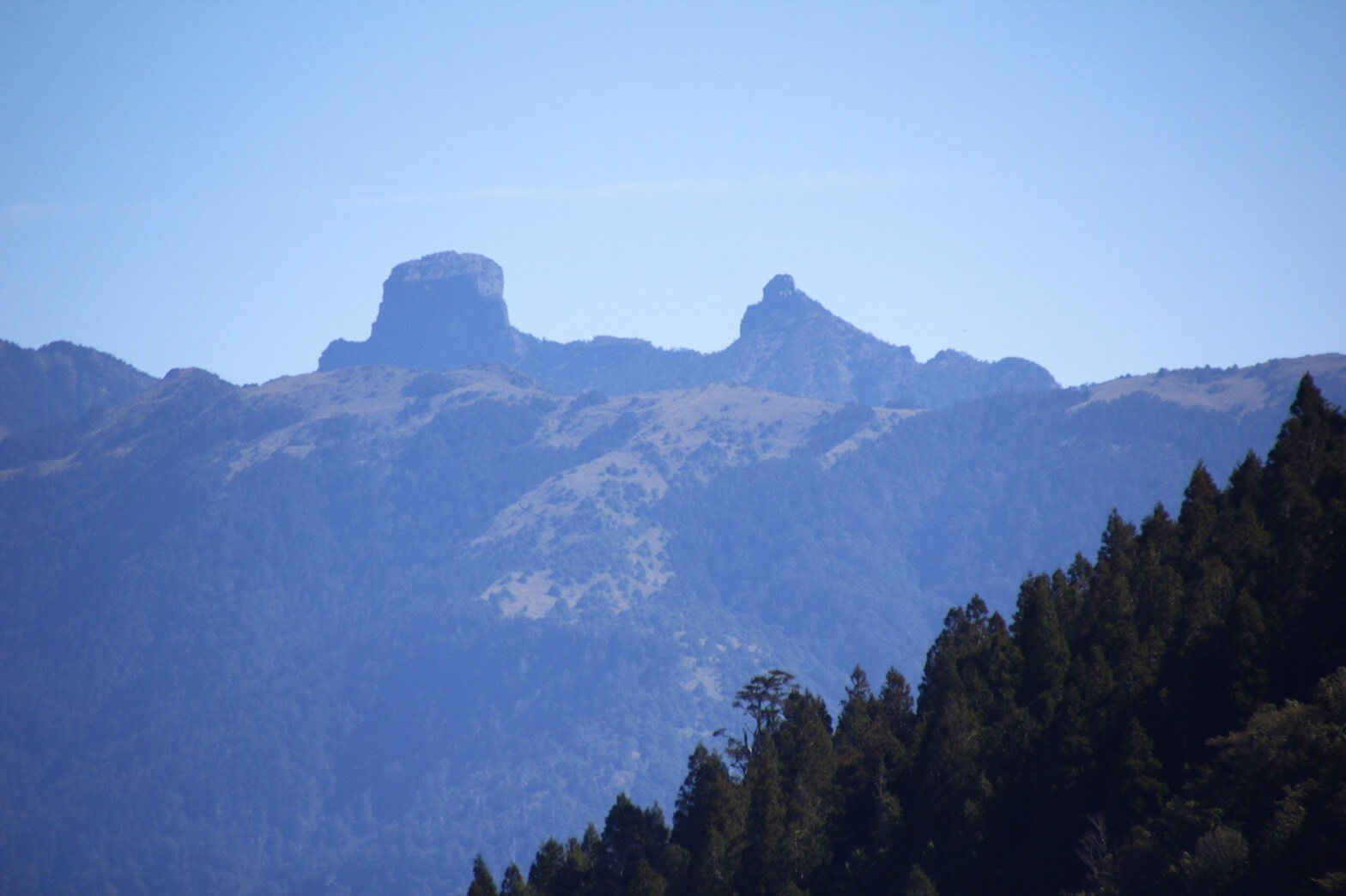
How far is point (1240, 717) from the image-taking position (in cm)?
7444

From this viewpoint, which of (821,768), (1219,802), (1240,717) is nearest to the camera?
(1219,802)

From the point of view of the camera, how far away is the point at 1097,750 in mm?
79375

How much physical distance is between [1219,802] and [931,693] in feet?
121

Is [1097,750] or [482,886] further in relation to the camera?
[482,886]

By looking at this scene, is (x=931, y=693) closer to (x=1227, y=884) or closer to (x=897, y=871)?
(x=897, y=871)

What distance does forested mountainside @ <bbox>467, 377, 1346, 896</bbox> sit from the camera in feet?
208

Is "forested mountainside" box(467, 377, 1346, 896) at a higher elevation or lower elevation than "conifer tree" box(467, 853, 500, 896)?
higher

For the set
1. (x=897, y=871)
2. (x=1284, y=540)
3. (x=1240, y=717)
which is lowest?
(x=897, y=871)

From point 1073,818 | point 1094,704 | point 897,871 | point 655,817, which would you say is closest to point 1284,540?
point 1094,704

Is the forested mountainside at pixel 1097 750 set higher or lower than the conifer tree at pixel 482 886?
higher

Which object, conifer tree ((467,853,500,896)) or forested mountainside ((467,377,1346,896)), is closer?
forested mountainside ((467,377,1346,896))

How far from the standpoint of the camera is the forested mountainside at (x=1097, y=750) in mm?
63375

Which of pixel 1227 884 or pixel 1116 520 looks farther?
pixel 1116 520

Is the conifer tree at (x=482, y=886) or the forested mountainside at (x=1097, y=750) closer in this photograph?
the forested mountainside at (x=1097, y=750)
